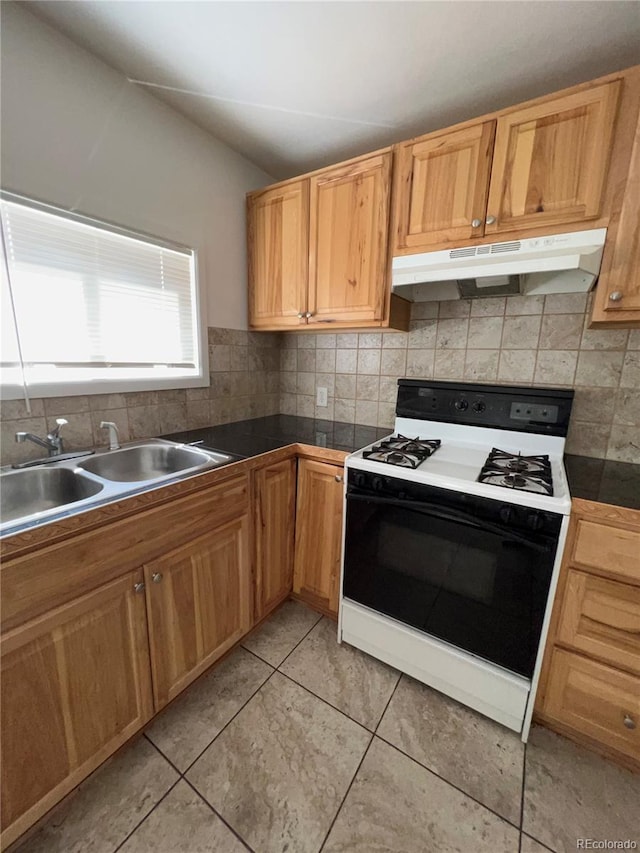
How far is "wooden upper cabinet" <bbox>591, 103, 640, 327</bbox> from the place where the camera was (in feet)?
3.58

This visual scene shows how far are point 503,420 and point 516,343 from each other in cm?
38

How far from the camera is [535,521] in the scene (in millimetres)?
1072

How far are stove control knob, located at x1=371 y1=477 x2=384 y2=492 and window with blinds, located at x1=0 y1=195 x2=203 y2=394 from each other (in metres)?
1.12

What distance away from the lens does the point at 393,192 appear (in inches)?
58.7

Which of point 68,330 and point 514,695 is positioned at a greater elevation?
point 68,330

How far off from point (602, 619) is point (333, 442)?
117cm

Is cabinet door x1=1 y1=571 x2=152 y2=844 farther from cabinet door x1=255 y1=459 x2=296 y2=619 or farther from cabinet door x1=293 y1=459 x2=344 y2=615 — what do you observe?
cabinet door x1=293 y1=459 x2=344 y2=615

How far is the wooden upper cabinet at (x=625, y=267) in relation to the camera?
1092 millimetres

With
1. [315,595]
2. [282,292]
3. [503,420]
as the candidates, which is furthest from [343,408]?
[315,595]

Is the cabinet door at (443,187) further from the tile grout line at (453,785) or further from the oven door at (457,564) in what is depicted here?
the tile grout line at (453,785)

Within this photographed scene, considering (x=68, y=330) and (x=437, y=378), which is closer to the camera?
(x=68, y=330)

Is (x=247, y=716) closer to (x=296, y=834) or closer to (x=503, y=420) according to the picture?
(x=296, y=834)

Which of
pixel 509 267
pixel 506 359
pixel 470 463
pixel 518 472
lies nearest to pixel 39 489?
pixel 470 463

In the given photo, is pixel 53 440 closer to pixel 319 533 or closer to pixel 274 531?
pixel 274 531
